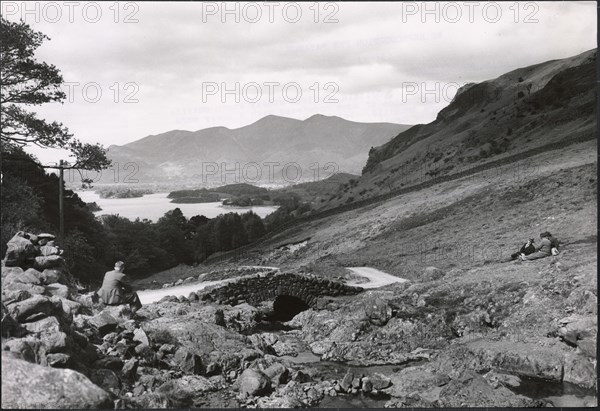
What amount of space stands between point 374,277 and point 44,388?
2868cm

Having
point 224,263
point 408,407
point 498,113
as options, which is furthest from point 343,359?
point 498,113

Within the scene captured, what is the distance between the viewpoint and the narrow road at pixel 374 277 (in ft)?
119

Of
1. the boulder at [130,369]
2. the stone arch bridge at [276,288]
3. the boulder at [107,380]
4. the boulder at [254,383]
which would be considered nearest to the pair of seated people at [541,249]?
the stone arch bridge at [276,288]

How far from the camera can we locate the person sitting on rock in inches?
836

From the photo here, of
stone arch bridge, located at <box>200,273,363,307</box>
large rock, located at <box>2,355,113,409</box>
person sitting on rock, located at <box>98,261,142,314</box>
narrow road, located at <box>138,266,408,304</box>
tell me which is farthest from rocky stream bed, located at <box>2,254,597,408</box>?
narrow road, located at <box>138,266,408,304</box>

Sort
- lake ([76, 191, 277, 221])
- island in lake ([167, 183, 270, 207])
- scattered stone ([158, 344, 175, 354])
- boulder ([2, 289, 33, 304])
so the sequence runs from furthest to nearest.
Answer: island in lake ([167, 183, 270, 207])
lake ([76, 191, 277, 221])
scattered stone ([158, 344, 175, 354])
boulder ([2, 289, 33, 304])

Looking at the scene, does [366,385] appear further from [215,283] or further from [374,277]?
[374,277]

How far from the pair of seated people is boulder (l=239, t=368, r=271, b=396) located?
61.2ft

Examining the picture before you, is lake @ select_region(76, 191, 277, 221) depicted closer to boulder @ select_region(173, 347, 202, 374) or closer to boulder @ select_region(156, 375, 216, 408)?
boulder @ select_region(173, 347, 202, 374)

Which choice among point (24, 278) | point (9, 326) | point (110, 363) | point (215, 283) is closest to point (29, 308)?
point (9, 326)

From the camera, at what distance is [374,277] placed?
3897 centimetres

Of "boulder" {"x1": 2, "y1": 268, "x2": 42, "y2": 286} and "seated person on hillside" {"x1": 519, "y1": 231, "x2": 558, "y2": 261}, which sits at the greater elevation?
"boulder" {"x1": 2, "y1": 268, "x2": 42, "y2": 286}

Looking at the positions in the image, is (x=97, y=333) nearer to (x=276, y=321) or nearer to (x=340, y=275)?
(x=276, y=321)

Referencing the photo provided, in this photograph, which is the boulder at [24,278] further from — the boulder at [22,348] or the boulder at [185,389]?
the boulder at [185,389]
